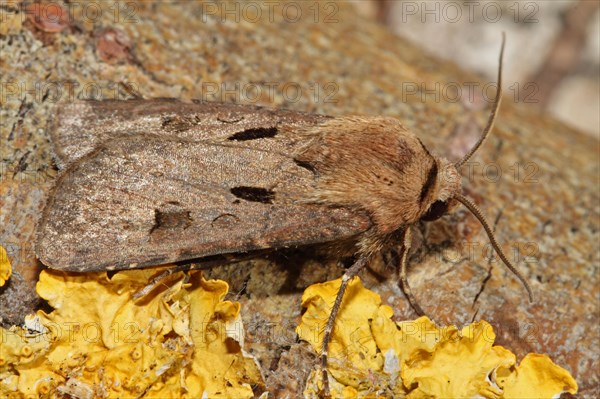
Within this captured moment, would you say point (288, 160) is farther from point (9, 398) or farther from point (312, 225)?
point (9, 398)

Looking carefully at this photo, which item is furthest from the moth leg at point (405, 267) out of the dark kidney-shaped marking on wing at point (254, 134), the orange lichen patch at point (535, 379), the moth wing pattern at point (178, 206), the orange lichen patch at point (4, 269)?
the orange lichen patch at point (4, 269)

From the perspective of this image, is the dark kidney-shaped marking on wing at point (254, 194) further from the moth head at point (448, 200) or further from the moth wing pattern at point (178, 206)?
the moth head at point (448, 200)

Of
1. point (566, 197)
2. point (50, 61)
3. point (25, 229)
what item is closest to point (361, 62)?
point (566, 197)

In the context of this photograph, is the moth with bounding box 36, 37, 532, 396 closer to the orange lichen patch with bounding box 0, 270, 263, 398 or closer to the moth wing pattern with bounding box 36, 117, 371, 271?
the moth wing pattern with bounding box 36, 117, 371, 271

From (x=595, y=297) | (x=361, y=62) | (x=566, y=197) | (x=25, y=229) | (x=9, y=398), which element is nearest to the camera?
(x=9, y=398)

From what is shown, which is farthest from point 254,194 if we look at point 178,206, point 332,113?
point 332,113

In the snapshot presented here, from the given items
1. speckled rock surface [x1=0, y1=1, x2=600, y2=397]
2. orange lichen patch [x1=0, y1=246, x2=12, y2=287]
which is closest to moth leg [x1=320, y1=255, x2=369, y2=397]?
speckled rock surface [x1=0, y1=1, x2=600, y2=397]
